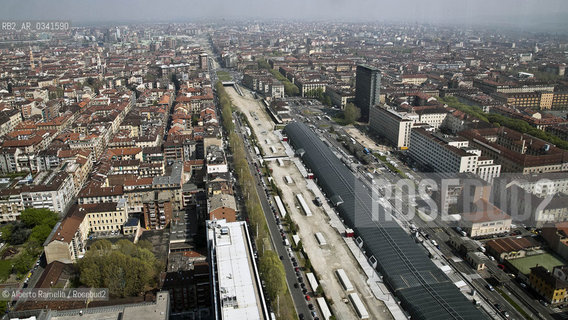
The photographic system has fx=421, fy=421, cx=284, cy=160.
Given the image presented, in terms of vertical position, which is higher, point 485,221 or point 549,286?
point 485,221

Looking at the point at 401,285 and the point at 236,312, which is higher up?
Answer: the point at 236,312

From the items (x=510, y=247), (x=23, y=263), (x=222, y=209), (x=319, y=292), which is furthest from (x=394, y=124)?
(x=23, y=263)

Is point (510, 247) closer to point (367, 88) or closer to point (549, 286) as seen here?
point (549, 286)

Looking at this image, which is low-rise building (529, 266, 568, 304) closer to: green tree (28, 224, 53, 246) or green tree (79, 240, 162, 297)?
green tree (79, 240, 162, 297)

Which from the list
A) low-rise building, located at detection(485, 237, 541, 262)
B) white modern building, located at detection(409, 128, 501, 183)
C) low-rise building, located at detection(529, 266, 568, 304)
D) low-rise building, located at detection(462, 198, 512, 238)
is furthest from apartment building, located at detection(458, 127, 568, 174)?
low-rise building, located at detection(529, 266, 568, 304)

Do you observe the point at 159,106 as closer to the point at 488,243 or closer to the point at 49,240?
the point at 49,240

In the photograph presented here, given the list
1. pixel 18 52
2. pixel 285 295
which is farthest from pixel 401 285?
pixel 18 52
